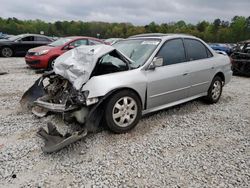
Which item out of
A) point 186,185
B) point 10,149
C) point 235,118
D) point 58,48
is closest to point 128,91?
point 186,185

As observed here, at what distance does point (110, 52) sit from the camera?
3779 millimetres

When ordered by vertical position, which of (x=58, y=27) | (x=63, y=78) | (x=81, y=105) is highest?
(x=58, y=27)

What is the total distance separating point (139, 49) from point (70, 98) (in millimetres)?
1613

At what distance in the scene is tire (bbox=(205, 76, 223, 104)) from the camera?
17.1 ft

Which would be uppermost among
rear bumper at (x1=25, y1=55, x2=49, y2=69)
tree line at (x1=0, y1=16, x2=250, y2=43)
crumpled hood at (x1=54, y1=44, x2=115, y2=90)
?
tree line at (x1=0, y1=16, x2=250, y2=43)

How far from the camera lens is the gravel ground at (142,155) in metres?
2.62

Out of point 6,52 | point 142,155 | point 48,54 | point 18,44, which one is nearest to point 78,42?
point 48,54

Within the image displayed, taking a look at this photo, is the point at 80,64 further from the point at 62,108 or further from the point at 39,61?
the point at 39,61

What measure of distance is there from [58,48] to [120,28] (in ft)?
220

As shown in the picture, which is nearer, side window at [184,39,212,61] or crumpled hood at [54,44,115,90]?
crumpled hood at [54,44,115,90]

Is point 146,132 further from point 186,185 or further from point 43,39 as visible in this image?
point 43,39

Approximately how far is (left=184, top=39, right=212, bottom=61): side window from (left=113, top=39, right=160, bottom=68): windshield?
85cm

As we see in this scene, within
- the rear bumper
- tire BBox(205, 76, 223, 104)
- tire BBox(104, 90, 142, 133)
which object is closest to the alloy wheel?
tire BBox(104, 90, 142, 133)

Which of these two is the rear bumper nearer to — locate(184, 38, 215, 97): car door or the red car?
the red car
